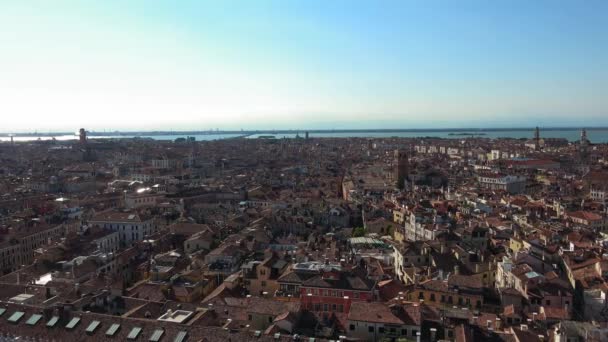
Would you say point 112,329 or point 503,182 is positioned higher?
point 112,329

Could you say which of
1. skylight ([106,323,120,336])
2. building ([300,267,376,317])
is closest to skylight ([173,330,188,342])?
skylight ([106,323,120,336])

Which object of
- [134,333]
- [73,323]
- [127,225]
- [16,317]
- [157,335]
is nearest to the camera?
[157,335]

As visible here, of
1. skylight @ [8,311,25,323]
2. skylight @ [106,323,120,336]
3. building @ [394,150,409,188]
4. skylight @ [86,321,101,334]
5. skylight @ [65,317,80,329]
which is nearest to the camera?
skylight @ [106,323,120,336]

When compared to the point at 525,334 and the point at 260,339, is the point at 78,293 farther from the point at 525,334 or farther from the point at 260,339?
the point at 525,334

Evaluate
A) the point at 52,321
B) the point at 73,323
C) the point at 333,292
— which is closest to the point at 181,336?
the point at 73,323

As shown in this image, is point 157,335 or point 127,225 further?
point 127,225

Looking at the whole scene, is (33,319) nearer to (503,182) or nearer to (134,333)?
(134,333)

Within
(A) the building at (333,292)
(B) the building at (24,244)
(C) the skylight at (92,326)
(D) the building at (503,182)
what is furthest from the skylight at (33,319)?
(D) the building at (503,182)

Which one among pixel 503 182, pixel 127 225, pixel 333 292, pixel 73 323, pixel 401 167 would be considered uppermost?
pixel 73 323

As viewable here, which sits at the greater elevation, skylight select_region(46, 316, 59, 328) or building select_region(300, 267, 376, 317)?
skylight select_region(46, 316, 59, 328)

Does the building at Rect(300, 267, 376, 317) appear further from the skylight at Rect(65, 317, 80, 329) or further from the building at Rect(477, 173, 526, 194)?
the building at Rect(477, 173, 526, 194)

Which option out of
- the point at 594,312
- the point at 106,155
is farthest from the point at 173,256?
the point at 106,155

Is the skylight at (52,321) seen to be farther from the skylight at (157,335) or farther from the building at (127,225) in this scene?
the building at (127,225)
